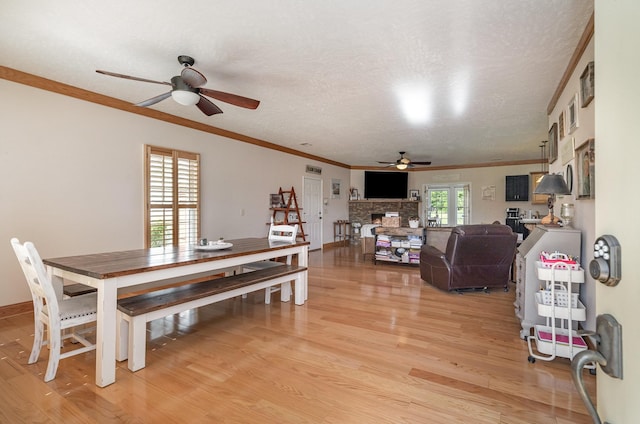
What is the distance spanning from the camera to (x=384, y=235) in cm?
606

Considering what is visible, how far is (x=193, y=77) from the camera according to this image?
2.56 m

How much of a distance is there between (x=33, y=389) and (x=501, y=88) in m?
4.95

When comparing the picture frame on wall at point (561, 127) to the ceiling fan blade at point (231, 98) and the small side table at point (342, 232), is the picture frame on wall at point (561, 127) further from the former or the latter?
the small side table at point (342, 232)

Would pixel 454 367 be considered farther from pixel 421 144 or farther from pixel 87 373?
pixel 421 144

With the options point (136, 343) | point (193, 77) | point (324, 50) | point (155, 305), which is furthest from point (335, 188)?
point (136, 343)

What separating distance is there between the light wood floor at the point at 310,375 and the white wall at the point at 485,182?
6.51 meters

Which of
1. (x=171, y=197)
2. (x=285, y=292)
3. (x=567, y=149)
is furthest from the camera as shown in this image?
(x=171, y=197)

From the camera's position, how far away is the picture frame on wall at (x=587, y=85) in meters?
2.33

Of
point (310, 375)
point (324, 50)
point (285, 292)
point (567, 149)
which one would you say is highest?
point (324, 50)

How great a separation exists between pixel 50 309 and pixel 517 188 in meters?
9.89

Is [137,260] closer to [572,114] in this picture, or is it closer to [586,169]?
[586,169]

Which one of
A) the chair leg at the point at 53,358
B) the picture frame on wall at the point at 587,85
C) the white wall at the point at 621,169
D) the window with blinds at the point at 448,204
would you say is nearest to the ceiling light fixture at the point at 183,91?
the chair leg at the point at 53,358

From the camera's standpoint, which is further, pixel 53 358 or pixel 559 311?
pixel 559 311

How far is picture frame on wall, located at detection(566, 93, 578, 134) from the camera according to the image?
2.87 metres
